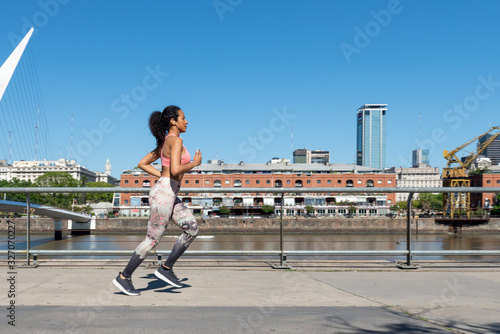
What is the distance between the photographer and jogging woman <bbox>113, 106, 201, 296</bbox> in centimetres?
413

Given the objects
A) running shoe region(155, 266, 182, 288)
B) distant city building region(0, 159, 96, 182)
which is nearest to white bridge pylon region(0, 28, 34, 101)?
running shoe region(155, 266, 182, 288)

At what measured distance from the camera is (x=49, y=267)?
18.5ft

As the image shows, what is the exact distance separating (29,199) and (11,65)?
33034 mm

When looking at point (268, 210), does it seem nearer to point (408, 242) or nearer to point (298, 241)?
point (298, 241)

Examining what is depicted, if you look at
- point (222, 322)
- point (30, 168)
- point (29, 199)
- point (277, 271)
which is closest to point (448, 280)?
point (277, 271)

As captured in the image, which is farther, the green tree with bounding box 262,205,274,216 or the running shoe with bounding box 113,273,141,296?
the green tree with bounding box 262,205,274,216

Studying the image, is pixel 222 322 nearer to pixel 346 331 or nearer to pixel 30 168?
pixel 346 331

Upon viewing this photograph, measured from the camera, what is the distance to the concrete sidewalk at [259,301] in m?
2.92

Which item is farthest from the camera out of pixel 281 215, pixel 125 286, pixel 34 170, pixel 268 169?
pixel 34 170

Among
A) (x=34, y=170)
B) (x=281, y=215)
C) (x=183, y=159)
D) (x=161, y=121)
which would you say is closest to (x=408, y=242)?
(x=281, y=215)

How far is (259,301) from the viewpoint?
3715 mm

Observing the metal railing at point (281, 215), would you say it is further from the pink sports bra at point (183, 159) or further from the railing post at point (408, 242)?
the pink sports bra at point (183, 159)

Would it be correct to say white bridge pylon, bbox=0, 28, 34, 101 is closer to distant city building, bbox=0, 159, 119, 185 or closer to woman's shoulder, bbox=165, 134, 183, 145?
woman's shoulder, bbox=165, 134, 183, 145

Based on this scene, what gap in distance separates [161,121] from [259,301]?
1.93 meters
